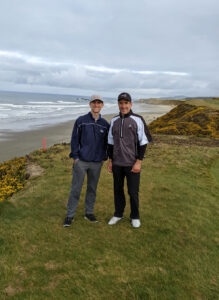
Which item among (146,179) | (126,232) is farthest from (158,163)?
(126,232)

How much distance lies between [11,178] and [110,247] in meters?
6.53

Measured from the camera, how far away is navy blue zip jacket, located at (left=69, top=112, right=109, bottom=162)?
5.00m

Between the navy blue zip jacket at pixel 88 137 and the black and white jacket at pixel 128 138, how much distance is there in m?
0.24

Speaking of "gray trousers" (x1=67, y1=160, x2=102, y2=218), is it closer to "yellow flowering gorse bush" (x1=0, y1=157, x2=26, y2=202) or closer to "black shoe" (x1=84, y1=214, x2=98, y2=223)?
"black shoe" (x1=84, y1=214, x2=98, y2=223)

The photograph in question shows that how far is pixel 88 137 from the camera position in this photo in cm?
503

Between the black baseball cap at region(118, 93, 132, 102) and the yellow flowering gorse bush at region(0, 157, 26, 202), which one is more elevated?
the black baseball cap at region(118, 93, 132, 102)

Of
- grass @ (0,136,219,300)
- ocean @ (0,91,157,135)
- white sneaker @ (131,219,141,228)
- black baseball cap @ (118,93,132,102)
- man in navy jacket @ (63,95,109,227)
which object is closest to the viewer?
grass @ (0,136,219,300)

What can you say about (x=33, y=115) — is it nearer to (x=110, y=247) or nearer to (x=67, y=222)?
(x=67, y=222)

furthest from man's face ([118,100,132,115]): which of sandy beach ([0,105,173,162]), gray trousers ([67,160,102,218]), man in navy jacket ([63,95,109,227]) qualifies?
sandy beach ([0,105,173,162])

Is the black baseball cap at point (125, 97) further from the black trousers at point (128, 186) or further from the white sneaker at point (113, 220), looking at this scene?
the white sneaker at point (113, 220)

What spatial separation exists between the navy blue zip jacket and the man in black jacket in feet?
0.76

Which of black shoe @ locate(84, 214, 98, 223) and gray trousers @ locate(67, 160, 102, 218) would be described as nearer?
gray trousers @ locate(67, 160, 102, 218)

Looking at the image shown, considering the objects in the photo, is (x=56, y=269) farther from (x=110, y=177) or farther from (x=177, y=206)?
(x=110, y=177)

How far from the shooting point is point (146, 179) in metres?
8.60
